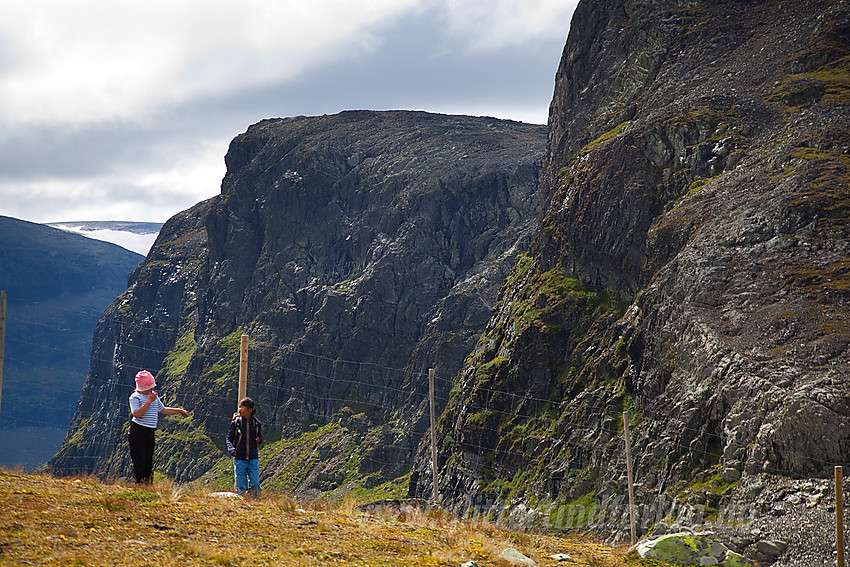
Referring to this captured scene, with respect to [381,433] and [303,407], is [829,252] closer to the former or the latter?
[381,433]

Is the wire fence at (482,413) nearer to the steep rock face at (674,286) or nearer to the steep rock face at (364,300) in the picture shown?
the steep rock face at (674,286)

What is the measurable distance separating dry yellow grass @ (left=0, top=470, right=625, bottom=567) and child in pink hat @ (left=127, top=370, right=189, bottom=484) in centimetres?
50

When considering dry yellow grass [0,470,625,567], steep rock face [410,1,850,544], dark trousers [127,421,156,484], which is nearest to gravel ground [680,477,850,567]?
steep rock face [410,1,850,544]

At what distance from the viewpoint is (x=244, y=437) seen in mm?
17672

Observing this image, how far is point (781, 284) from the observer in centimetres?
4356

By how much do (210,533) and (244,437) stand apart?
4.68 meters

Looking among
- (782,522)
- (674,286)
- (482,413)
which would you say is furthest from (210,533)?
(482,413)

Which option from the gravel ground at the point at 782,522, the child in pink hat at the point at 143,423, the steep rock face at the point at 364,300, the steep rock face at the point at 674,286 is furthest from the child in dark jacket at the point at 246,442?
the steep rock face at the point at 364,300

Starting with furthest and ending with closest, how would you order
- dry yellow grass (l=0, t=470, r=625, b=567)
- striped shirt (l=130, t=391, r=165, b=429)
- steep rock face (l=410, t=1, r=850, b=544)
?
steep rock face (l=410, t=1, r=850, b=544)
striped shirt (l=130, t=391, r=165, b=429)
dry yellow grass (l=0, t=470, r=625, b=567)

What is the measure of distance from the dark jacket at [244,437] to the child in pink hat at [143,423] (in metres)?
1.66

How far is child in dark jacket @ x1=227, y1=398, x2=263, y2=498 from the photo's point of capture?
17.7m

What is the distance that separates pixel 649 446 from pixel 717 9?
4922 centimetres

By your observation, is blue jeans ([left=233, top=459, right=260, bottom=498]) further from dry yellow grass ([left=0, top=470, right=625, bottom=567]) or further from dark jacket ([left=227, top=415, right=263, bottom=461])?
dry yellow grass ([left=0, top=470, right=625, bottom=567])

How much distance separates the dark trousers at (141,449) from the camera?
53.4 feet
